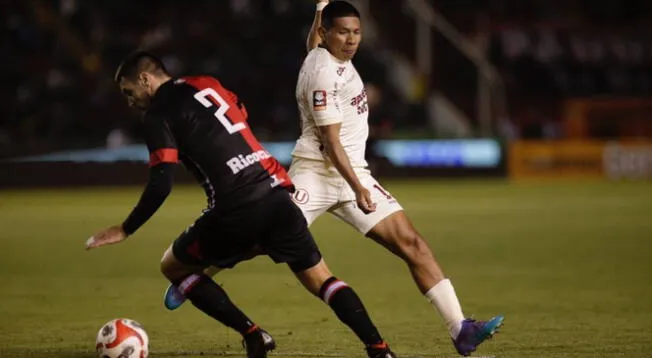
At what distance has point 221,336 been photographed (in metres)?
8.42

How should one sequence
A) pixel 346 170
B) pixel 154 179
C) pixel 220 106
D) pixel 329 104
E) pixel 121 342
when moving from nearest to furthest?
pixel 154 179 < pixel 220 106 < pixel 121 342 < pixel 346 170 < pixel 329 104

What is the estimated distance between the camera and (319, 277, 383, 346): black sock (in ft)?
22.2

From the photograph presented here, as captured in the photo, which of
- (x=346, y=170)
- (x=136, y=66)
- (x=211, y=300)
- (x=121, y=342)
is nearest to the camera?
(x=136, y=66)

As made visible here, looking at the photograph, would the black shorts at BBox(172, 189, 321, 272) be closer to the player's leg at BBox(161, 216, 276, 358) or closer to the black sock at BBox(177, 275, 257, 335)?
the player's leg at BBox(161, 216, 276, 358)

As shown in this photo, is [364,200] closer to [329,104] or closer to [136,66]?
[329,104]

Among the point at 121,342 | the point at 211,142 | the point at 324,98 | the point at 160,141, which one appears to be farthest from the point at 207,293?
the point at 324,98

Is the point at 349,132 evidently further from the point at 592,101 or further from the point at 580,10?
the point at 580,10

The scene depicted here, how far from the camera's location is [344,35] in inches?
294

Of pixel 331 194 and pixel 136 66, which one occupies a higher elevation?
pixel 136 66

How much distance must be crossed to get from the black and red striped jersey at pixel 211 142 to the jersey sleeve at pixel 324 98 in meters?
0.68

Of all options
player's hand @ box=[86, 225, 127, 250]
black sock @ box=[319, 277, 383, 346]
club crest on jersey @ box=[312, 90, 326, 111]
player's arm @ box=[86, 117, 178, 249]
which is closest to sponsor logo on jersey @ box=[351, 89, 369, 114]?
club crest on jersey @ box=[312, 90, 326, 111]

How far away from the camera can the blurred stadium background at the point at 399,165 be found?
30.0 ft

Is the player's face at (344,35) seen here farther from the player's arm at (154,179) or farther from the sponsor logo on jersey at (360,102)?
the player's arm at (154,179)

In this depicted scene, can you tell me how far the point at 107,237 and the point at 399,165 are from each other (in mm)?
21049
